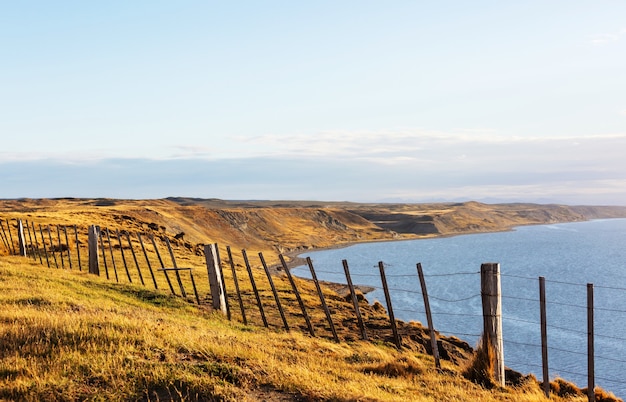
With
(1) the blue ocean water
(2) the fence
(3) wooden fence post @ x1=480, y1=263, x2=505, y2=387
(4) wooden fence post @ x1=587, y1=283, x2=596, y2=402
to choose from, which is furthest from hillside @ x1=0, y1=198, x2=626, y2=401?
(1) the blue ocean water

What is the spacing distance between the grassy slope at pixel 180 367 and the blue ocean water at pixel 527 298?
2.92m

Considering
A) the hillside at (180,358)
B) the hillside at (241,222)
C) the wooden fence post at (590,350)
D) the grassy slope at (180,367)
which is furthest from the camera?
the hillside at (241,222)

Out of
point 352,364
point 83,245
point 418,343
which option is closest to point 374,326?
point 418,343

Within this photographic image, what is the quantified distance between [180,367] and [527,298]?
40691 millimetres

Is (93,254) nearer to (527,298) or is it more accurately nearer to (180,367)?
(180,367)

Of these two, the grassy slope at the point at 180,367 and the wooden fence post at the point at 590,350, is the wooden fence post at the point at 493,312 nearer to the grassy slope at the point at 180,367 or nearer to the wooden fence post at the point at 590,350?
the grassy slope at the point at 180,367

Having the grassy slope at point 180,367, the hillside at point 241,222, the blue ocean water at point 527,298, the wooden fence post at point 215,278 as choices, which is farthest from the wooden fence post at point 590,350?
the hillside at point 241,222

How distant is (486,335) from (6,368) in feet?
31.5

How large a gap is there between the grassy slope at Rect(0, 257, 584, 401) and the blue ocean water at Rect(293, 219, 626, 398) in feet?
9.59

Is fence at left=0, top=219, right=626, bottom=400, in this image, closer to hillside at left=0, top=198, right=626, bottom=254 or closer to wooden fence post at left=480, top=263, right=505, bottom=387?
wooden fence post at left=480, top=263, right=505, bottom=387

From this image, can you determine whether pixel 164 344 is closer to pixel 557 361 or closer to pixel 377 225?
pixel 557 361

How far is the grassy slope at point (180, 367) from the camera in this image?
8031 mm

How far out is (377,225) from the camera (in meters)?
175

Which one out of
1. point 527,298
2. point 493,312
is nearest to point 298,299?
point 493,312
